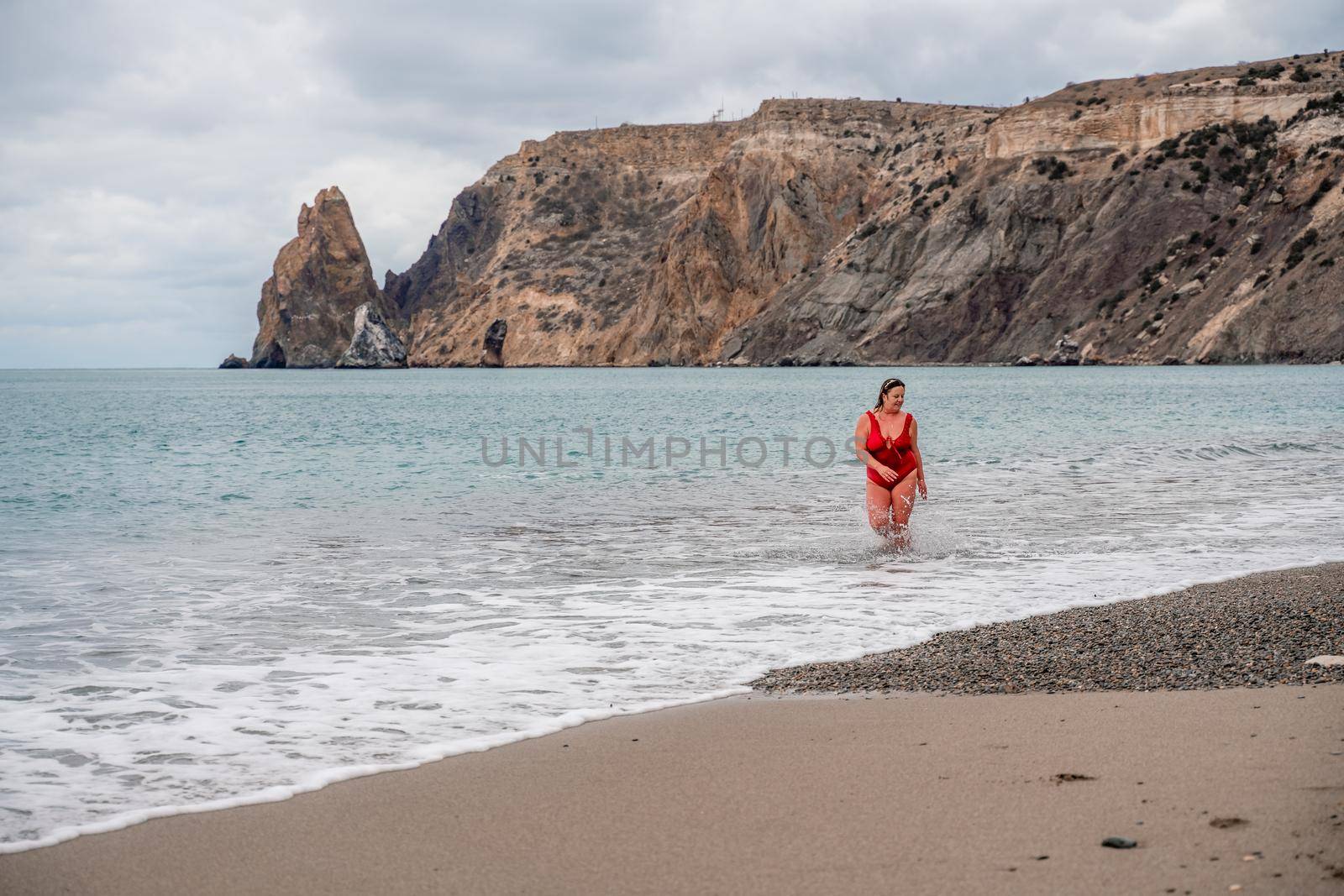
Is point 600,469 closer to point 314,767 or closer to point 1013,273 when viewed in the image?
point 314,767

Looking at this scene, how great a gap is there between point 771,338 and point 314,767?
Result: 393 feet

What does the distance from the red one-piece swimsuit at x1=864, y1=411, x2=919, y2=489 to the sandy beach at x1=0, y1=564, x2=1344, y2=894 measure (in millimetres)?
6611

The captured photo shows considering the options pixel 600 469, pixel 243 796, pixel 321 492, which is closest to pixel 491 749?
pixel 243 796

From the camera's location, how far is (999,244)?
10606cm

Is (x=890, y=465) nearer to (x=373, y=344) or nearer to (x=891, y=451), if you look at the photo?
(x=891, y=451)

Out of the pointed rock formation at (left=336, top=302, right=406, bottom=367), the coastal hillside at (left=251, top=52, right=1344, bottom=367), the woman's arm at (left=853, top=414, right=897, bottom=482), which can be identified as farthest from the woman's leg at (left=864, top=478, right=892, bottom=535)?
the pointed rock formation at (left=336, top=302, right=406, bottom=367)

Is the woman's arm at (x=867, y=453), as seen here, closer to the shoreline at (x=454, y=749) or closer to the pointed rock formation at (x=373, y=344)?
the shoreline at (x=454, y=749)

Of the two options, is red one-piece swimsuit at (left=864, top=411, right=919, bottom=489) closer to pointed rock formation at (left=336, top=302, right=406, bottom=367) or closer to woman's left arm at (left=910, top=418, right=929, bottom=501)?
woman's left arm at (left=910, top=418, right=929, bottom=501)

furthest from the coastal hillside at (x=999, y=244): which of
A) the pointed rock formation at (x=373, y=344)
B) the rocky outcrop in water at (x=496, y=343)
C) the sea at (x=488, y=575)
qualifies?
the sea at (x=488, y=575)

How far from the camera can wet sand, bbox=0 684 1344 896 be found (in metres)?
3.63

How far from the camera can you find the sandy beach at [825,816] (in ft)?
11.9

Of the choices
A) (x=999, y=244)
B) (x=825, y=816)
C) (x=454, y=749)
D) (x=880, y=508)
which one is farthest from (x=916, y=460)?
(x=999, y=244)

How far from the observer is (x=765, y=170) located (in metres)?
136

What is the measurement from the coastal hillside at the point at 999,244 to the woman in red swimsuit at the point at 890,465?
248ft
